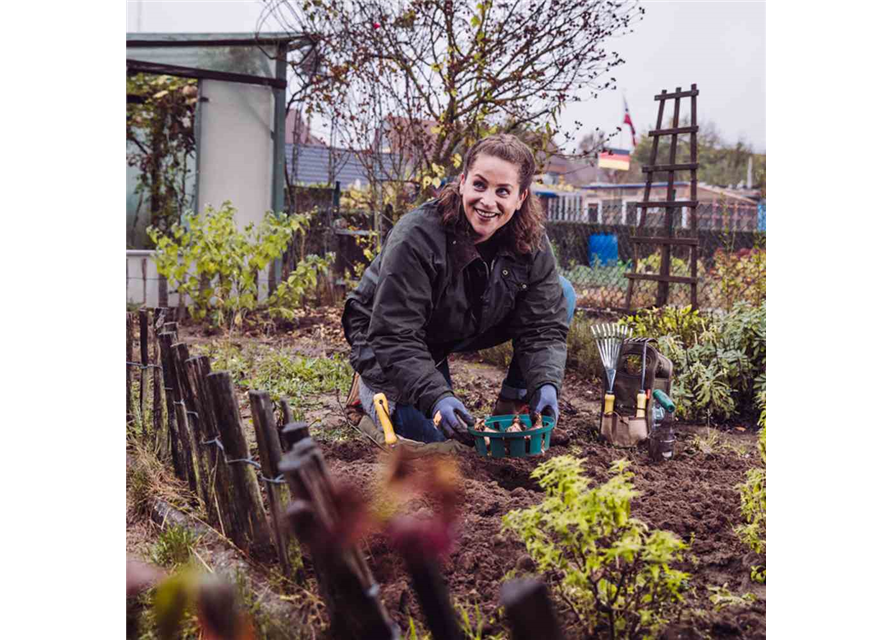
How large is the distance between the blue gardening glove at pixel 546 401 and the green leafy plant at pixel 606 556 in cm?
121

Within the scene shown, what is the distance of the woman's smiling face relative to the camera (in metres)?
2.94

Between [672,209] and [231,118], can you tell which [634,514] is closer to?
[672,209]

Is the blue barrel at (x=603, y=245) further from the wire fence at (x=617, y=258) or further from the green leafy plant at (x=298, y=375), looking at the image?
the green leafy plant at (x=298, y=375)

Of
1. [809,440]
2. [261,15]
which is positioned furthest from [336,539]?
[261,15]

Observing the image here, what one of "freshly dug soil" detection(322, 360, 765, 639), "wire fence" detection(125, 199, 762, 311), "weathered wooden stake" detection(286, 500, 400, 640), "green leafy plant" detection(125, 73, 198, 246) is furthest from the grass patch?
"green leafy plant" detection(125, 73, 198, 246)

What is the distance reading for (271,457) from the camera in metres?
1.81

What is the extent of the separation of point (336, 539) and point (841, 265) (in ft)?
3.33

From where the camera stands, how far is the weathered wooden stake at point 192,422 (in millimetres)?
2318

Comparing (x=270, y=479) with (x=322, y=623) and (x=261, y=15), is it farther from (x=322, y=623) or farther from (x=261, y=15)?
(x=261, y=15)

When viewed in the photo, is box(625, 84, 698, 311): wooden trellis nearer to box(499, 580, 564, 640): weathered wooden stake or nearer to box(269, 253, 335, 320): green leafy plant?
box(269, 253, 335, 320): green leafy plant

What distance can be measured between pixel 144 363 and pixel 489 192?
160 centimetres

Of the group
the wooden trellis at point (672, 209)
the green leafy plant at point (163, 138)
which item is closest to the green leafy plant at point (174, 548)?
the wooden trellis at point (672, 209)

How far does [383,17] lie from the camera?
6051mm

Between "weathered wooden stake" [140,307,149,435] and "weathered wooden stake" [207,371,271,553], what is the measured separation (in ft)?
4.04
